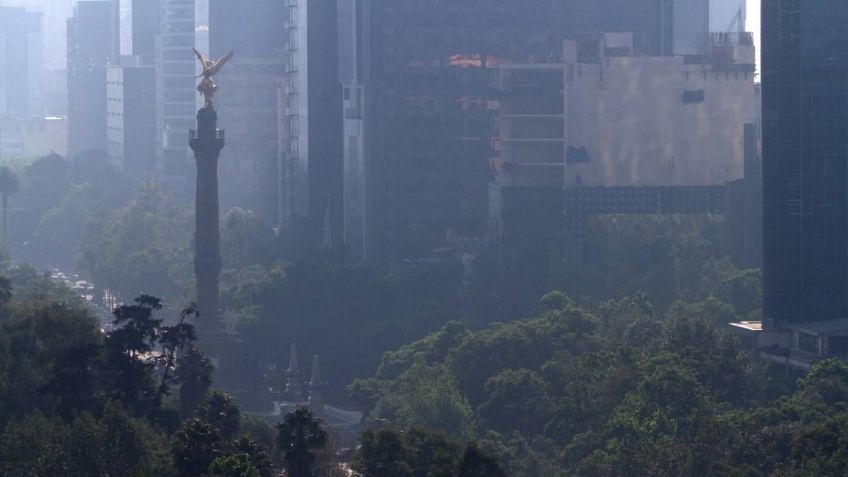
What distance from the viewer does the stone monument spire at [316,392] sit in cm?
11825

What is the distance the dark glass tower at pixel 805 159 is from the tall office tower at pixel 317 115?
79280 millimetres

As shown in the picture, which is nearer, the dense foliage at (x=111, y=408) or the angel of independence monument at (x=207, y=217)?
the dense foliage at (x=111, y=408)

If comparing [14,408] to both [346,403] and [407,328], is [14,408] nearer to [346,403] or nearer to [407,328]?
[346,403]

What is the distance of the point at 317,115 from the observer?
19112 cm

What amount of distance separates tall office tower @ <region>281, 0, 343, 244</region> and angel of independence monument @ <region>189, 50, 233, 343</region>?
186 feet

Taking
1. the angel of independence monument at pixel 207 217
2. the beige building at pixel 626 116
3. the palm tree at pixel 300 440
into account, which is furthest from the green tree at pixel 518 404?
the beige building at pixel 626 116

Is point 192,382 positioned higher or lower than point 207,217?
lower

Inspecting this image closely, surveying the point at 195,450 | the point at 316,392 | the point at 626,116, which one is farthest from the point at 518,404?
the point at 626,116

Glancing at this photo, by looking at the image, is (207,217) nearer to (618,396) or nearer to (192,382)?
(192,382)

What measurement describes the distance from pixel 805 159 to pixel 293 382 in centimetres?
3272

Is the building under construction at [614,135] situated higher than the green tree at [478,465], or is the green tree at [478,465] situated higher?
the building under construction at [614,135]

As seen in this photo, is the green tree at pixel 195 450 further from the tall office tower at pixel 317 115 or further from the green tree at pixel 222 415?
the tall office tower at pixel 317 115

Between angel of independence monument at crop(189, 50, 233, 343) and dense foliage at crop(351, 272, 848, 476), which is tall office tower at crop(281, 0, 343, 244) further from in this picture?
dense foliage at crop(351, 272, 848, 476)

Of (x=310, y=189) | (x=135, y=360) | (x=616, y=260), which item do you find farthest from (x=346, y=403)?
(x=310, y=189)
